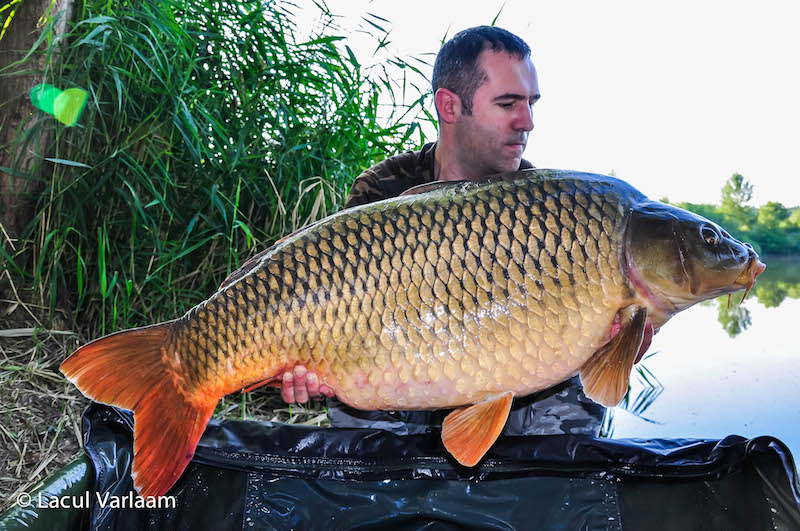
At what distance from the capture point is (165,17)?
6.63 ft

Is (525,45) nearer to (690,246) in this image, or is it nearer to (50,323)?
(690,246)

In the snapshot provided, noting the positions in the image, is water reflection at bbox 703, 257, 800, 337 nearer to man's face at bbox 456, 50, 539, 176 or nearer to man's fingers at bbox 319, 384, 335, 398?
man's face at bbox 456, 50, 539, 176

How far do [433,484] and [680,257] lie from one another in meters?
0.63

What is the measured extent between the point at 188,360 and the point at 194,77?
4.42 ft

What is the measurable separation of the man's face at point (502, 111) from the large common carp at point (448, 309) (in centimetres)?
48

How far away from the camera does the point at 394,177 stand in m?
1.67

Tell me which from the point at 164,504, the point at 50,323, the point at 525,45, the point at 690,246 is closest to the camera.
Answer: the point at 690,246

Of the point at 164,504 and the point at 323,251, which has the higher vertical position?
the point at 323,251

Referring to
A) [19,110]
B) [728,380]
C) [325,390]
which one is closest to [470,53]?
[325,390]

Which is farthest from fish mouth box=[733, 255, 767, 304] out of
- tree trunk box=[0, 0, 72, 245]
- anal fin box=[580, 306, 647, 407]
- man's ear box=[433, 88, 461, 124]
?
tree trunk box=[0, 0, 72, 245]

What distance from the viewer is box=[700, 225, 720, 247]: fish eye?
3.22 feet

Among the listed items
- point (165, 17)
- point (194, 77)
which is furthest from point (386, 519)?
point (165, 17)

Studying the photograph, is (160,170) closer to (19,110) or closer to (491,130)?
(19,110)

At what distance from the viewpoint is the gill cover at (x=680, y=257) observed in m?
0.97
